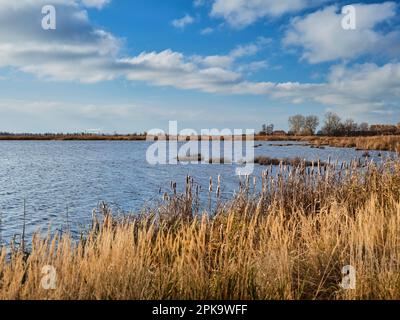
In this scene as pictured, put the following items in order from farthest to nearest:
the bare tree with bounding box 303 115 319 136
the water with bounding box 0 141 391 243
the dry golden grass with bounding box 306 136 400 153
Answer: the dry golden grass with bounding box 306 136 400 153 → the bare tree with bounding box 303 115 319 136 → the water with bounding box 0 141 391 243

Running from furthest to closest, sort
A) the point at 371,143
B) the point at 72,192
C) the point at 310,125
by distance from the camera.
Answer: the point at 371,143, the point at 310,125, the point at 72,192

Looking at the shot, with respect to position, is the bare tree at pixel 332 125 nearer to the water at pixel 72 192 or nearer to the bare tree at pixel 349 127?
the bare tree at pixel 349 127

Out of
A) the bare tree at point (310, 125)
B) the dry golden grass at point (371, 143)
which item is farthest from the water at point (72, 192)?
the dry golden grass at point (371, 143)

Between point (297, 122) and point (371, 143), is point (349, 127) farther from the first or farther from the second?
point (297, 122)

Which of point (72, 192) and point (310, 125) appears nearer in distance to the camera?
point (72, 192)

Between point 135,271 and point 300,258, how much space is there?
2282 millimetres

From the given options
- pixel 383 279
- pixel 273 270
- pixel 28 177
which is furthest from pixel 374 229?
pixel 28 177

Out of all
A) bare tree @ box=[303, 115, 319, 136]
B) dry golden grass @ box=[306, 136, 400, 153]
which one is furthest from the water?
dry golden grass @ box=[306, 136, 400, 153]

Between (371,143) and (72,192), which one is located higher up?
(371,143)

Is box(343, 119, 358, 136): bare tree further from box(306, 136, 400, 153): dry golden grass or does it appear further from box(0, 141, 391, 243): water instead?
box(0, 141, 391, 243): water

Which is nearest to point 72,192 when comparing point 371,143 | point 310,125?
point 310,125
